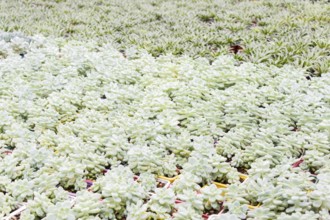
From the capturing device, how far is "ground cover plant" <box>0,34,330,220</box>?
263 cm

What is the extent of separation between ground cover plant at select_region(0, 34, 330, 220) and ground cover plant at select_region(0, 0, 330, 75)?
18.5 inches

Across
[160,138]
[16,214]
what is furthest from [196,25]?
[16,214]

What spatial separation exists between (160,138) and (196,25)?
3.58m

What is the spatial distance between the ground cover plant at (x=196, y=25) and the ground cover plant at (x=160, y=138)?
47 centimetres

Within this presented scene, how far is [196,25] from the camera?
6.63m

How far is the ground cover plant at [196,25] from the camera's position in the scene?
5.38 meters

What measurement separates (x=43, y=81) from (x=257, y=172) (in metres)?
2.37

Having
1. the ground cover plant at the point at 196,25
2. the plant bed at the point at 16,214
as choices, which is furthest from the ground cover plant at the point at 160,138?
the ground cover plant at the point at 196,25

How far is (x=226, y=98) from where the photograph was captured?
3.96 meters

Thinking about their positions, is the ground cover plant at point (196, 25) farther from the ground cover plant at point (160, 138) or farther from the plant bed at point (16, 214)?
the plant bed at point (16, 214)

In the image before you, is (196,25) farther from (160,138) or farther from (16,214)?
(16,214)

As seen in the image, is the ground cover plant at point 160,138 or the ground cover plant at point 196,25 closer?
the ground cover plant at point 160,138

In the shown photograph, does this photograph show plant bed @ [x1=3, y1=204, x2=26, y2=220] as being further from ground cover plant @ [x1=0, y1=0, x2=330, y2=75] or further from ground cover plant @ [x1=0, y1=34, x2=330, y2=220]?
ground cover plant @ [x1=0, y1=0, x2=330, y2=75]

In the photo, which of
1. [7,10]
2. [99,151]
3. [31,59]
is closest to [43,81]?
[31,59]
